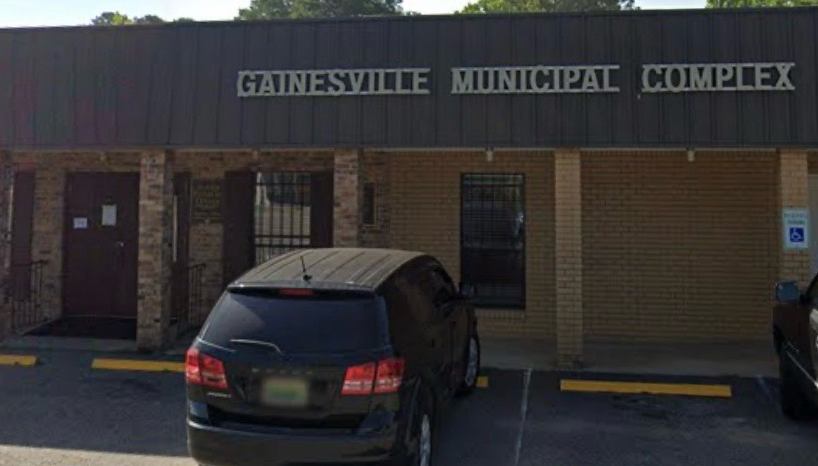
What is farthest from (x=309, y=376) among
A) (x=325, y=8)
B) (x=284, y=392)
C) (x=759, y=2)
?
(x=325, y=8)

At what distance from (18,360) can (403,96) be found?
5.80 m

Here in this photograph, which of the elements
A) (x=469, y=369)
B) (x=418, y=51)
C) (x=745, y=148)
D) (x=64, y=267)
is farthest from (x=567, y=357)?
(x=64, y=267)

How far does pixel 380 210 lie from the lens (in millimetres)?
10375

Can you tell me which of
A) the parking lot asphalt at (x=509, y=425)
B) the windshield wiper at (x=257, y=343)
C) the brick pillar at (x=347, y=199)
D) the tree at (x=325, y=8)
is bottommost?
the parking lot asphalt at (x=509, y=425)

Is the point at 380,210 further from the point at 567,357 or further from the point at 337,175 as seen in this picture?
the point at 567,357

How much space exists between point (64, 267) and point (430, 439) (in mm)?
8133

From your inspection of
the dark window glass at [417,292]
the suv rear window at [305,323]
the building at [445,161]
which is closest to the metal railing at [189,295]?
the building at [445,161]

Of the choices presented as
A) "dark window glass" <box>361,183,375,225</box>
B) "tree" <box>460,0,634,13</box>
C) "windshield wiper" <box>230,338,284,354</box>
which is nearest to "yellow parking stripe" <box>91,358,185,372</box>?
"dark window glass" <box>361,183,375,225</box>

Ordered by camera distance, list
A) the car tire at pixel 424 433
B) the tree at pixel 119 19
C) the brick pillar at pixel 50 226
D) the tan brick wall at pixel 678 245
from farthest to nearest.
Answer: the tree at pixel 119 19
the brick pillar at pixel 50 226
the tan brick wall at pixel 678 245
the car tire at pixel 424 433

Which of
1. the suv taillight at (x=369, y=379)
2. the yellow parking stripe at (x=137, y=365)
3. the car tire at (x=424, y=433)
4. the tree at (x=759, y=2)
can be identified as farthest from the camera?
the tree at (x=759, y=2)

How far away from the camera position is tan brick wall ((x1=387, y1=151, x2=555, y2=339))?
10.1m

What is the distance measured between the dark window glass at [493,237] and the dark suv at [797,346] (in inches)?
164

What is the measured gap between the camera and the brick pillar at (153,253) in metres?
8.79

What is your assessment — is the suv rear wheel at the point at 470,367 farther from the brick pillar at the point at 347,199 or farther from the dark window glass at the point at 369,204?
the dark window glass at the point at 369,204
